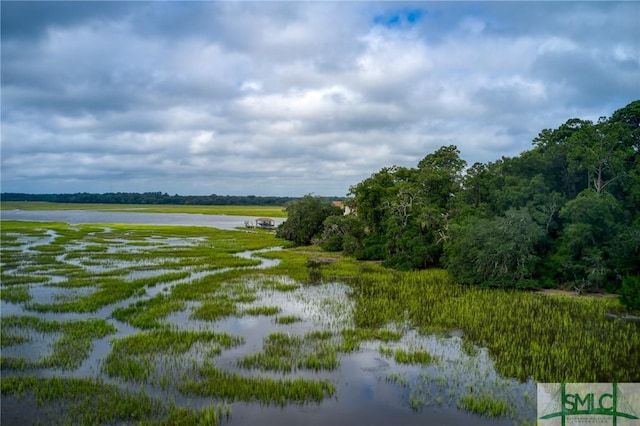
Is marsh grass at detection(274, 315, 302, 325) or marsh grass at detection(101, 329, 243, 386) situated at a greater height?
marsh grass at detection(101, 329, 243, 386)

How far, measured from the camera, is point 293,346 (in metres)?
14.6

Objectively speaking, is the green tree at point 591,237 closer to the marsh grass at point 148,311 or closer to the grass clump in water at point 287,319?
the grass clump in water at point 287,319

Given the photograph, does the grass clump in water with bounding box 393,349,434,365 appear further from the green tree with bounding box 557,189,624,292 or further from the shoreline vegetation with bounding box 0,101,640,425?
the green tree with bounding box 557,189,624,292

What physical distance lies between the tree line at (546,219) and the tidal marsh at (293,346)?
2.74 m

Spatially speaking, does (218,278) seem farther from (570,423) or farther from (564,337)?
(570,423)

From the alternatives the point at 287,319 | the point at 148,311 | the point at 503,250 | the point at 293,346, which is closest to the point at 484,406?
the point at 293,346

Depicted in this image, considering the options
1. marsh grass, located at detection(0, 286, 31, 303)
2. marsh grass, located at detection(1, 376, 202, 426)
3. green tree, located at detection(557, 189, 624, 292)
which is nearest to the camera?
marsh grass, located at detection(1, 376, 202, 426)

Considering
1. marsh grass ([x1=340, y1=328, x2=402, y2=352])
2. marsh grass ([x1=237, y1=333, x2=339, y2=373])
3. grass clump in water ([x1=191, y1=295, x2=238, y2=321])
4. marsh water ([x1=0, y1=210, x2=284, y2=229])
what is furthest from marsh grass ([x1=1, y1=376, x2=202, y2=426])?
marsh water ([x1=0, y1=210, x2=284, y2=229])
